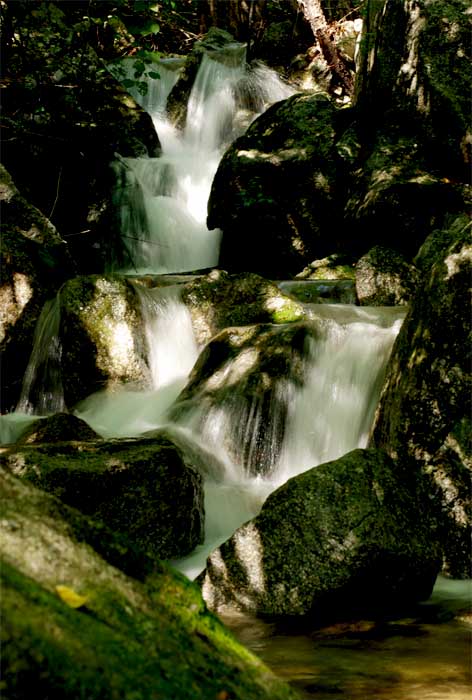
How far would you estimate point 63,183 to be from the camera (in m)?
13.5

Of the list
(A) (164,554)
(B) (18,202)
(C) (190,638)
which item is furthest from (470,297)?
(B) (18,202)

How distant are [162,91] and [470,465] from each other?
16819 mm

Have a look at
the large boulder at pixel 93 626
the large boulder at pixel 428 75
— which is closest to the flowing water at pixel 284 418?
the large boulder at pixel 93 626

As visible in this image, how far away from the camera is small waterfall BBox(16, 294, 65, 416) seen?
9.54 metres

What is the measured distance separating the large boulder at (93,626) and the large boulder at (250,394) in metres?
5.73

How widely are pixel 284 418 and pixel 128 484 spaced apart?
8.75ft

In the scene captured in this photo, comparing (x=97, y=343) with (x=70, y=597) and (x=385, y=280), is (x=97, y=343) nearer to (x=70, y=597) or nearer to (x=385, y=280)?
(x=385, y=280)

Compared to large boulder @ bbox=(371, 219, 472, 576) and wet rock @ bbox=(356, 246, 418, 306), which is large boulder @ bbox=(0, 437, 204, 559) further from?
wet rock @ bbox=(356, 246, 418, 306)

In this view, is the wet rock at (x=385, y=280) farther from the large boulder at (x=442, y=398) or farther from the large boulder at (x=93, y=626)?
the large boulder at (x=93, y=626)

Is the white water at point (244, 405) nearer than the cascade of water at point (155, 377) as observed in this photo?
Yes

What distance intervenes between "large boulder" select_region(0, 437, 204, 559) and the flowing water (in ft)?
0.97

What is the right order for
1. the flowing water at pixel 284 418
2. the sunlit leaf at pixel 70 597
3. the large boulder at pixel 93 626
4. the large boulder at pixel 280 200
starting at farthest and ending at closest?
1. the large boulder at pixel 280 200
2. the flowing water at pixel 284 418
3. the sunlit leaf at pixel 70 597
4. the large boulder at pixel 93 626

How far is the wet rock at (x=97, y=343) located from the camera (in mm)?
9391

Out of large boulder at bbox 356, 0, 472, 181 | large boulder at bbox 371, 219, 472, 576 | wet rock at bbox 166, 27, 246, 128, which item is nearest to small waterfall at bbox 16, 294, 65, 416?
large boulder at bbox 371, 219, 472, 576
